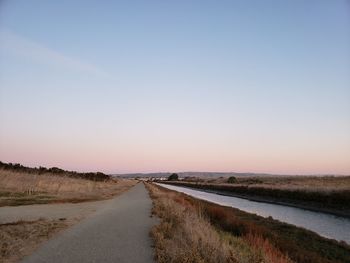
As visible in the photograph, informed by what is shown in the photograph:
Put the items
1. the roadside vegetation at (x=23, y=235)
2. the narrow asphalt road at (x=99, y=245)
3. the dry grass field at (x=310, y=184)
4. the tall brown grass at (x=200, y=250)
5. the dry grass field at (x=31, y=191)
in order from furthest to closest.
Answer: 1. the dry grass field at (x=310, y=184)
2. the dry grass field at (x=31, y=191)
3. the roadside vegetation at (x=23, y=235)
4. the narrow asphalt road at (x=99, y=245)
5. the tall brown grass at (x=200, y=250)

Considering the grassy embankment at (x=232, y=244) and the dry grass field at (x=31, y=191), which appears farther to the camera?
the dry grass field at (x=31, y=191)

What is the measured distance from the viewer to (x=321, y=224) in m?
25.7

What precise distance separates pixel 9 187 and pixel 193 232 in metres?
25.5

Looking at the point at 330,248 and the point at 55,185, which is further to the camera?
the point at 55,185

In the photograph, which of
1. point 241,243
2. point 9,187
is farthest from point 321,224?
point 9,187

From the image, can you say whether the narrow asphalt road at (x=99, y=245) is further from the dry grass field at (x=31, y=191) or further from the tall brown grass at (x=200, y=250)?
the dry grass field at (x=31, y=191)

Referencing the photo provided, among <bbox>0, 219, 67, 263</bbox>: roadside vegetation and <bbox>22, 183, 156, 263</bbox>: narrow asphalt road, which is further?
<bbox>0, 219, 67, 263</bbox>: roadside vegetation

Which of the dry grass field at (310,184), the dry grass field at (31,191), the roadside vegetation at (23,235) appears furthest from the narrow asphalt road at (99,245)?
the dry grass field at (310,184)

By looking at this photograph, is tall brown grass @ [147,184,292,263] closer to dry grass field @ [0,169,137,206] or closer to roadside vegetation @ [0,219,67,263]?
roadside vegetation @ [0,219,67,263]

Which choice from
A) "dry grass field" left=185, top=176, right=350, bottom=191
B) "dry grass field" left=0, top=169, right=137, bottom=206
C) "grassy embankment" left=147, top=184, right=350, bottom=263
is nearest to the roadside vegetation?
"grassy embankment" left=147, top=184, right=350, bottom=263

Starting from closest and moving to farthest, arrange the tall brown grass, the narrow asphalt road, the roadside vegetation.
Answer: the tall brown grass
the narrow asphalt road
the roadside vegetation

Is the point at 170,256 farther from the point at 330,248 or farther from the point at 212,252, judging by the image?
the point at 330,248

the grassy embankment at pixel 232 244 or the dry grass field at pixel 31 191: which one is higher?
the dry grass field at pixel 31 191

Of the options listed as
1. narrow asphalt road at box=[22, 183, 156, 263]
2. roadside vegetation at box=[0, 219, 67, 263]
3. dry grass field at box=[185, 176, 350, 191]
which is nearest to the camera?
narrow asphalt road at box=[22, 183, 156, 263]
